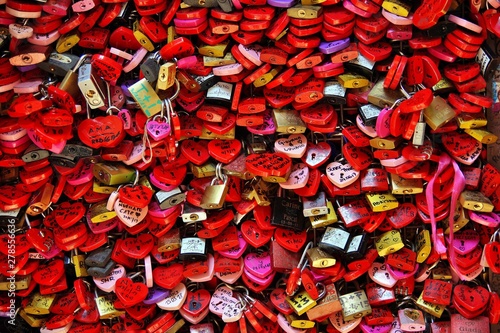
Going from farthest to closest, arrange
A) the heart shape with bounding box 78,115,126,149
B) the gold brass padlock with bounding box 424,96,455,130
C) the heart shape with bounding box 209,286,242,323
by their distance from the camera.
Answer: the heart shape with bounding box 209,286,242,323
the heart shape with bounding box 78,115,126,149
the gold brass padlock with bounding box 424,96,455,130

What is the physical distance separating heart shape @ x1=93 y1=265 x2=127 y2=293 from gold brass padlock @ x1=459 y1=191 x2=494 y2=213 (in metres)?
0.97

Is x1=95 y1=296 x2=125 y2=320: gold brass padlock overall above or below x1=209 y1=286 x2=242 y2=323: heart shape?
below

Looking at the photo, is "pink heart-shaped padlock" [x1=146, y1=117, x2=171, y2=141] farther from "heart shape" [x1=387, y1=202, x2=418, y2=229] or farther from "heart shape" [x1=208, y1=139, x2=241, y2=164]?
"heart shape" [x1=387, y1=202, x2=418, y2=229]

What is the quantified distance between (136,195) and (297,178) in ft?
1.45

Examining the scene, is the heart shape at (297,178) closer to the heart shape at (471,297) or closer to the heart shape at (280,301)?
the heart shape at (280,301)

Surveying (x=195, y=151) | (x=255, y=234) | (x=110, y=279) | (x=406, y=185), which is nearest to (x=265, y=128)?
(x=195, y=151)

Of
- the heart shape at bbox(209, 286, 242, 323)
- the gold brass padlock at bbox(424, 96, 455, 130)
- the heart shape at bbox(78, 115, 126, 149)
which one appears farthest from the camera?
the heart shape at bbox(209, 286, 242, 323)

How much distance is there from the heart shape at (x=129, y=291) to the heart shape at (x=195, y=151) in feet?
1.27

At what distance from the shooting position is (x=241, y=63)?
207cm

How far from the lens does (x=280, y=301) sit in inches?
86.9

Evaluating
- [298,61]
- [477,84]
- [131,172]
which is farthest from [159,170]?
[477,84]

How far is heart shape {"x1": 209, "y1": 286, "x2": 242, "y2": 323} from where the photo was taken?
7.22 ft

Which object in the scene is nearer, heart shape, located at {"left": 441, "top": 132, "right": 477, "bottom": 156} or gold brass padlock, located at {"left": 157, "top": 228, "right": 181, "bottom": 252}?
heart shape, located at {"left": 441, "top": 132, "right": 477, "bottom": 156}

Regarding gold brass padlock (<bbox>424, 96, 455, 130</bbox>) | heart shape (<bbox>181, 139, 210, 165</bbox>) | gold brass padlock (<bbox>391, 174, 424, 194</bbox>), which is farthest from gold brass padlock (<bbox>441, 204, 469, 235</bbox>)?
heart shape (<bbox>181, 139, 210, 165</bbox>)
